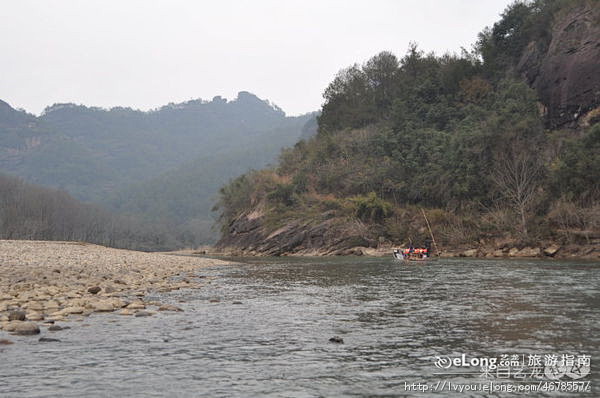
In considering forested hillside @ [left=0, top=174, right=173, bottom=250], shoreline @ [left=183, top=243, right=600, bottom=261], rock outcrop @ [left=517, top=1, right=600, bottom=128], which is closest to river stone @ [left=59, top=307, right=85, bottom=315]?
shoreline @ [left=183, top=243, right=600, bottom=261]

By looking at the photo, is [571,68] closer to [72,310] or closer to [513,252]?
[513,252]

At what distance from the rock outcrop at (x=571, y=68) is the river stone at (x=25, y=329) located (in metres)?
53.9

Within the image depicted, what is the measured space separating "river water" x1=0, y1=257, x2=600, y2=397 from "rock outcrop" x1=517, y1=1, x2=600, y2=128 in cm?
4020

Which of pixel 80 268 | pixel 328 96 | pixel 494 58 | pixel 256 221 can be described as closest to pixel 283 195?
pixel 256 221

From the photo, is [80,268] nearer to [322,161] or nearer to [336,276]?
[336,276]

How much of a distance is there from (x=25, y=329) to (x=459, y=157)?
50.9 m

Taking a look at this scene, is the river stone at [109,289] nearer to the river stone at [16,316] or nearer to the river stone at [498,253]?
the river stone at [16,316]

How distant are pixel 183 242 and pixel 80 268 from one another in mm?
132953

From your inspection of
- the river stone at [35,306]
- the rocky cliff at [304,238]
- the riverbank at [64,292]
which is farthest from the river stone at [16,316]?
the rocky cliff at [304,238]

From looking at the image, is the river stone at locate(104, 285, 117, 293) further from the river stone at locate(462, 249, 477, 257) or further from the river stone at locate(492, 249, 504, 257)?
the river stone at locate(462, 249, 477, 257)

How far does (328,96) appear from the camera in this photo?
9231 centimetres

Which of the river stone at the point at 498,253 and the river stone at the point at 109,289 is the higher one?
the river stone at the point at 498,253

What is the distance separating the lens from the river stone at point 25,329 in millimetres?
11597

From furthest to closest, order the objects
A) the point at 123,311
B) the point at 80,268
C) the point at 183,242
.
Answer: the point at 183,242, the point at 80,268, the point at 123,311
